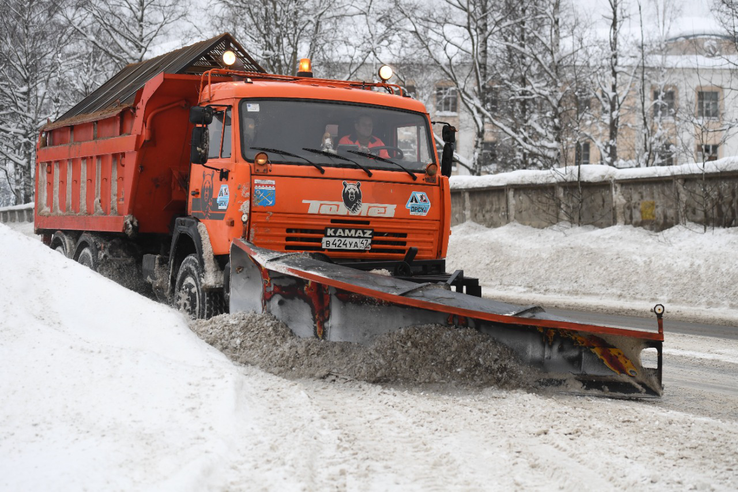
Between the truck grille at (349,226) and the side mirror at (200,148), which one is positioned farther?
the side mirror at (200,148)

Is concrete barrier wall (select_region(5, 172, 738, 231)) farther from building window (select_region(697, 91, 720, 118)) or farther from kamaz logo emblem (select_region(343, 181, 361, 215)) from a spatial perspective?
building window (select_region(697, 91, 720, 118))

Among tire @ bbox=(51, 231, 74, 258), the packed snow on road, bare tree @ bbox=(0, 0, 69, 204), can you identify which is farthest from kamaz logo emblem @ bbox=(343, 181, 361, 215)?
bare tree @ bbox=(0, 0, 69, 204)

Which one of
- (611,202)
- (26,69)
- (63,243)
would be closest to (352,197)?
(63,243)

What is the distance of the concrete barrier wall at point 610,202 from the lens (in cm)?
1453

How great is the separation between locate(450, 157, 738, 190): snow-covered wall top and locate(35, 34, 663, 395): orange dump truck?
8.21 m

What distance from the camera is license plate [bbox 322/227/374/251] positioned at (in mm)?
7109

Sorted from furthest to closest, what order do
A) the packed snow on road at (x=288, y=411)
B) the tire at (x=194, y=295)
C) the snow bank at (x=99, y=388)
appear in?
the tire at (x=194, y=295)
the packed snow on road at (x=288, y=411)
the snow bank at (x=99, y=388)

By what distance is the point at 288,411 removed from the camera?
478 centimetres

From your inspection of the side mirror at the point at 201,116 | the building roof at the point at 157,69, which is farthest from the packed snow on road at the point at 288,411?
the building roof at the point at 157,69

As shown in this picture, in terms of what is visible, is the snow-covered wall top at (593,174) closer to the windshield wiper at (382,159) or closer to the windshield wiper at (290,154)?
the windshield wiper at (382,159)

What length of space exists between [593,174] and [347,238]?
11.3 metres

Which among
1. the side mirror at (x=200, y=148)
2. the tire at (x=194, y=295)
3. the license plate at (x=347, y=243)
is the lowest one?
the tire at (x=194, y=295)

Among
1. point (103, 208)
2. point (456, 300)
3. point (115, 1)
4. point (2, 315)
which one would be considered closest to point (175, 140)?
point (103, 208)

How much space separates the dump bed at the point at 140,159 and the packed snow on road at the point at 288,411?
8.30 ft
